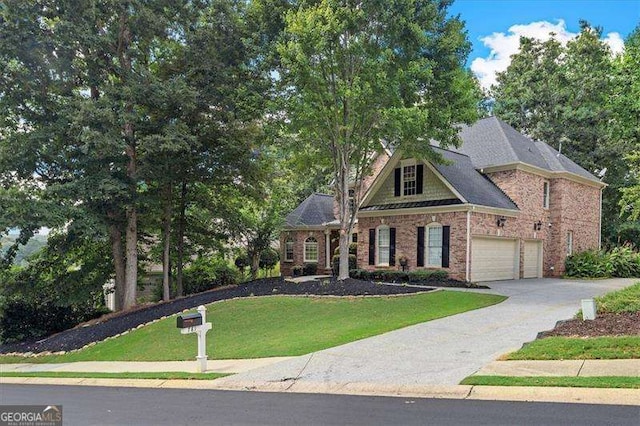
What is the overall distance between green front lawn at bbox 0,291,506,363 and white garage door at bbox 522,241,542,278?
31.2 ft

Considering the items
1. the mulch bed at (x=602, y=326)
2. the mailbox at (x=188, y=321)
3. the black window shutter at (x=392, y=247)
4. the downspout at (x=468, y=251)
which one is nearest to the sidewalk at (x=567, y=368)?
the mulch bed at (x=602, y=326)

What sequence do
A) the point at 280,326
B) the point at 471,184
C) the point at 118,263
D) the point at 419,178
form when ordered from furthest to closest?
the point at 419,178 < the point at 471,184 < the point at 118,263 < the point at 280,326

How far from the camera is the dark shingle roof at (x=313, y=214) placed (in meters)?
29.1

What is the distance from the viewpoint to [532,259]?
25109 mm

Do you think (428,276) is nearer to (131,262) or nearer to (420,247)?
(420,247)

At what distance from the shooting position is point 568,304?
1429 cm

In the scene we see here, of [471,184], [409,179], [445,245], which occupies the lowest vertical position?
[445,245]

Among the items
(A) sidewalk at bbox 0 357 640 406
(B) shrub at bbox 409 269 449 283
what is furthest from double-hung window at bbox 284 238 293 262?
(A) sidewalk at bbox 0 357 640 406

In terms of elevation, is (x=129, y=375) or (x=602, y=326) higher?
(x=602, y=326)

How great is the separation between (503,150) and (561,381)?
20.2 metres

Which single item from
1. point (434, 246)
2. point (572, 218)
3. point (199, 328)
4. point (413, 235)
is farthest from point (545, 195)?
point (199, 328)

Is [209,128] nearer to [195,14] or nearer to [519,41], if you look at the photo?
[195,14]

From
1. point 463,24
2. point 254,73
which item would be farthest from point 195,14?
point 463,24

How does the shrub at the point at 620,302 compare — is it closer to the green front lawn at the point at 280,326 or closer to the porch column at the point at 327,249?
the green front lawn at the point at 280,326
